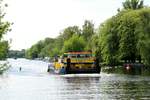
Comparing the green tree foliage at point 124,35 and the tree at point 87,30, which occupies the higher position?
the tree at point 87,30

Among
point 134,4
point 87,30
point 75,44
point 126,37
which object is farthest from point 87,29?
point 126,37

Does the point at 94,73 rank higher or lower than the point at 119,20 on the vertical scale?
lower

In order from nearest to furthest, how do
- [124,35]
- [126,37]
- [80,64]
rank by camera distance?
[80,64] < [126,37] < [124,35]

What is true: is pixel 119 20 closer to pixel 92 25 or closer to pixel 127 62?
pixel 127 62

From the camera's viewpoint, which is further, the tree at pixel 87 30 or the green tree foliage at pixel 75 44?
the tree at pixel 87 30

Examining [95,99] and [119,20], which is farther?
[119,20]

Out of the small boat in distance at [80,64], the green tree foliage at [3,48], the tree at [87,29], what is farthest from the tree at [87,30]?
the green tree foliage at [3,48]

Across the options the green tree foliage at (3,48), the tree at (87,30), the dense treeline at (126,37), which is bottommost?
the green tree foliage at (3,48)

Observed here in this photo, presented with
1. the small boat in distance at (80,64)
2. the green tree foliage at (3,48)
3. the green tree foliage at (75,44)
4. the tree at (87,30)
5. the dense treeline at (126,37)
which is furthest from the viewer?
the tree at (87,30)

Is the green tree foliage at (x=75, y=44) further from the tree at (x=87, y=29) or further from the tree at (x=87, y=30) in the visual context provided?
the tree at (x=87, y=29)

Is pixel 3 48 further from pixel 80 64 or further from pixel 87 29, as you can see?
pixel 87 29

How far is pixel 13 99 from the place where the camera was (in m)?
44.2

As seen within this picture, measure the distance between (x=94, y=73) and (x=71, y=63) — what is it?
14.5 feet

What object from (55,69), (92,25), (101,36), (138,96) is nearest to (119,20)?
(101,36)
